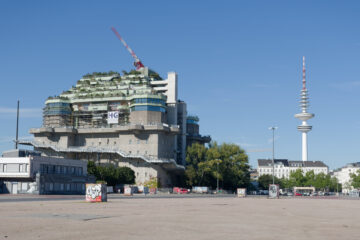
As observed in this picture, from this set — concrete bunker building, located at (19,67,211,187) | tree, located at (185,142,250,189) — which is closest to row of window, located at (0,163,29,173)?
concrete bunker building, located at (19,67,211,187)

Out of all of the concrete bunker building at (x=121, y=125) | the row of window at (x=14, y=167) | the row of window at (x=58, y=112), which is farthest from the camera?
the row of window at (x=58, y=112)

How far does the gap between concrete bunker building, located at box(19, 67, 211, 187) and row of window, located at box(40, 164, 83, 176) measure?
27927 mm

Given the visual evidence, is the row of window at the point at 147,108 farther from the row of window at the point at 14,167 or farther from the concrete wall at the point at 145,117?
the row of window at the point at 14,167

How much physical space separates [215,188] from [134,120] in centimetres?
3307

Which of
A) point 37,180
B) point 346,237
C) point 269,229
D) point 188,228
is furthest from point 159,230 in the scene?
point 37,180

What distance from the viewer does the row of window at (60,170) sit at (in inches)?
3492

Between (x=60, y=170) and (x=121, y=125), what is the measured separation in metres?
40.1

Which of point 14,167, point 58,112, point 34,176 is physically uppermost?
point 58,112

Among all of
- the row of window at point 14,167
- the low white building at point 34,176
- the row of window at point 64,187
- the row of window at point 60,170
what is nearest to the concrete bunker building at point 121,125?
the row of window at point 60,170

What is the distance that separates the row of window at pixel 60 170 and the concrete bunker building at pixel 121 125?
2793cm

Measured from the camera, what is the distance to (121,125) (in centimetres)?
13250

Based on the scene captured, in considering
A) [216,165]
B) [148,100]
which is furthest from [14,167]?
[216,165]

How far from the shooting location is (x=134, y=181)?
12712cm

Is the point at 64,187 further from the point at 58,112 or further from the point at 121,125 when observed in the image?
the point at 58,112
